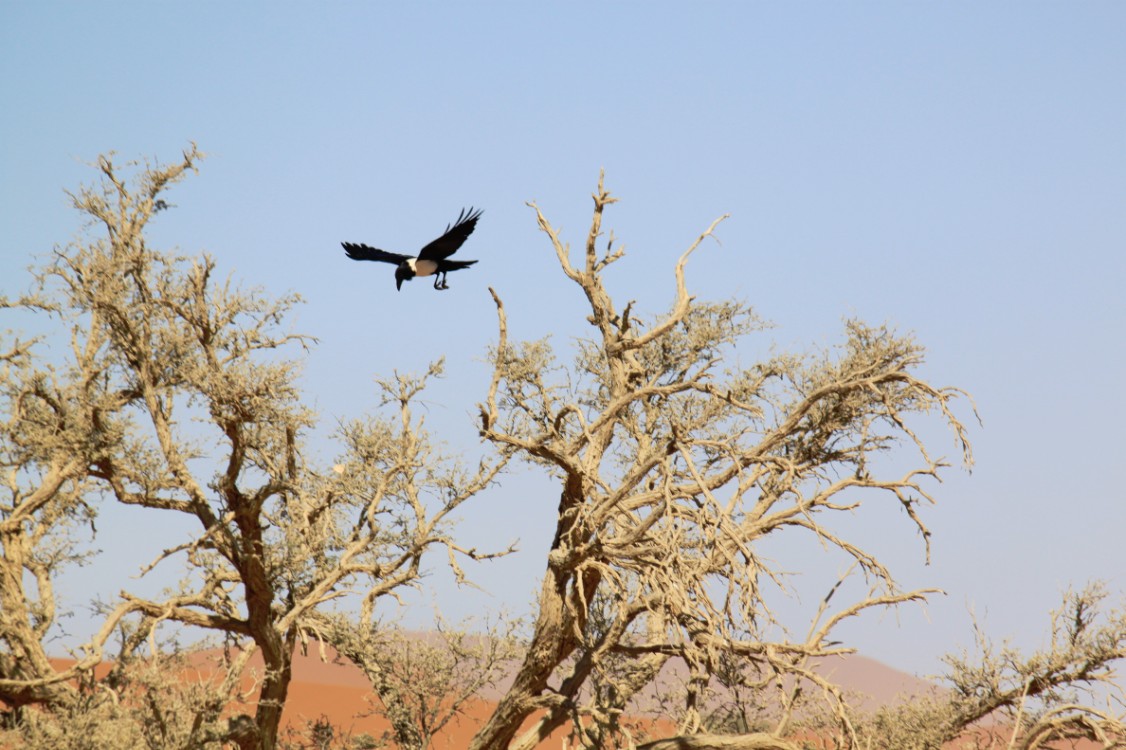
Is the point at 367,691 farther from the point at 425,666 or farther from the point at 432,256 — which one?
the point at 432,256

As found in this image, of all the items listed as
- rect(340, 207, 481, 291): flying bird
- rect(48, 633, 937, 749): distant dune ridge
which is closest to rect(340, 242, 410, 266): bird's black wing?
rect(340, 207, 481, 291): flying bird

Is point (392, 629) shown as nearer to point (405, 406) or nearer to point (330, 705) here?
point (405, 406)

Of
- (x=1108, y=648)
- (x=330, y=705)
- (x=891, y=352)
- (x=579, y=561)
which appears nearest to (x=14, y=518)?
(x=579, y=561)

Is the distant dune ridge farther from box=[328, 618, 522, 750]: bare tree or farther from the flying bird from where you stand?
the flying bird

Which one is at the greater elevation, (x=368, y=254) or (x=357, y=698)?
(x=368, y=254)

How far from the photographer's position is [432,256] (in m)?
11.5

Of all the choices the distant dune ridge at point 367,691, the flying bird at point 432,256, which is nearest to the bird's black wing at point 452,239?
the flying bird at point 432,256

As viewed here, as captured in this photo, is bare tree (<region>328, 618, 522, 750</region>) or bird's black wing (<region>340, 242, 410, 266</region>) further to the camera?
bare tree (<region>328, 618, 522, 750</region>)

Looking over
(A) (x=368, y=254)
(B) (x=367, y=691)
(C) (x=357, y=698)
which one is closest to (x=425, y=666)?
(B) (x=367, y=691)

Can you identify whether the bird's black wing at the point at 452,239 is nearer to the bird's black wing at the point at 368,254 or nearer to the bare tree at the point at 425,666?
the bird's black wing at the point at 368,254

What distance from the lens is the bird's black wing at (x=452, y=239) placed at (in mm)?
11227

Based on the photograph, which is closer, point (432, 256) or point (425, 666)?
point (432, 256)

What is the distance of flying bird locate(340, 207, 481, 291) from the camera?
11.2 metres

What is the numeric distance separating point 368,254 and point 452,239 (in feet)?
4.72
